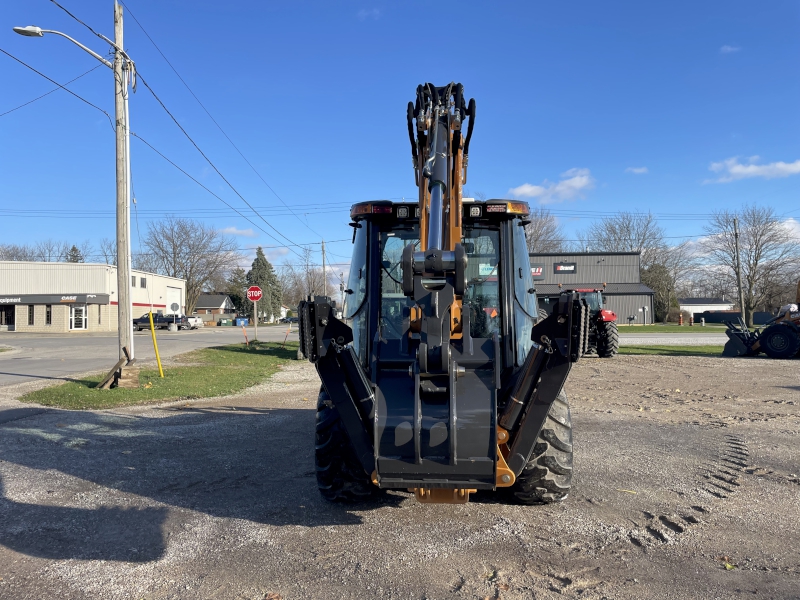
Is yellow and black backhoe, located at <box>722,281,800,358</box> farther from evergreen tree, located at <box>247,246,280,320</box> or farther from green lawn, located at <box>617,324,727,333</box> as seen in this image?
evergreen tree, located at <box>247,246,280,320</box>

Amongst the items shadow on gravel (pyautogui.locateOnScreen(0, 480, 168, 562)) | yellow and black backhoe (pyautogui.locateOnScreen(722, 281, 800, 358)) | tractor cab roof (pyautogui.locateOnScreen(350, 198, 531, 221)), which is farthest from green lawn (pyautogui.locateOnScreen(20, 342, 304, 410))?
yellow and black backhoe (pyautogui.locateOnScreen(722, 281, 800, 358))

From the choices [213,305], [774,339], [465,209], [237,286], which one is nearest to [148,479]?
[465,209]

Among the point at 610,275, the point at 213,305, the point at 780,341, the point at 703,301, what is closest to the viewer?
the point at 780,341

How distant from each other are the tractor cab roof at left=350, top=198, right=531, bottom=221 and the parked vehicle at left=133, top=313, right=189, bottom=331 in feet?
163

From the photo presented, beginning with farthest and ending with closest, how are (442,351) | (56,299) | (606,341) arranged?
1. (56,299)
2. (606,341)
3. (442,351)

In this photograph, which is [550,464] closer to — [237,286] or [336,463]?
[336,463]

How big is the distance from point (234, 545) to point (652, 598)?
2732mm

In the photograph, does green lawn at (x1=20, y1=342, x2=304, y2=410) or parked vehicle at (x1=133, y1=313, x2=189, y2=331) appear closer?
green lawn at (x1=20, y1=342, x2=304, y2=410)

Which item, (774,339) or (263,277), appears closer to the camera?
(774,339)

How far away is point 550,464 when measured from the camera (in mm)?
4613

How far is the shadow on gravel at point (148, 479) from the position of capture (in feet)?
14.8

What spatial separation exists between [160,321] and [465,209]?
53999mm

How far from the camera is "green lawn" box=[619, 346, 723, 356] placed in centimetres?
2114

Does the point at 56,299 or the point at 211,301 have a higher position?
the point at 211,301
